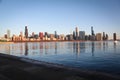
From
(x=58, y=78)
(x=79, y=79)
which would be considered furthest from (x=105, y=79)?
(x=58, y=78)

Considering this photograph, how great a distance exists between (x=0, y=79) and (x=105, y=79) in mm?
7205

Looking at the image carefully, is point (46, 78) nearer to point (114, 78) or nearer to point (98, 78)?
point (98, 78)

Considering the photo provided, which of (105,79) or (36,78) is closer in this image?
(105,79)

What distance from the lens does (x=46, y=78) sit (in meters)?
10.3

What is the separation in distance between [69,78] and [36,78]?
7.79 feet

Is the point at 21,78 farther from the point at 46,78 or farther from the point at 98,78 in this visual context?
the point at 98,78

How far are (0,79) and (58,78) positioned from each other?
4.03 m

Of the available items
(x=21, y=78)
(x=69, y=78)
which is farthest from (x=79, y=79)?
(x=21, y=78)

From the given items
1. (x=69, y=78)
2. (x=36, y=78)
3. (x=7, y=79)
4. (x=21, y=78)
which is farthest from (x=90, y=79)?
(x=7, y=79)

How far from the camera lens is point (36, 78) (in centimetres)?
1036

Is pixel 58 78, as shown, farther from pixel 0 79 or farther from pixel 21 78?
pixel 0 79

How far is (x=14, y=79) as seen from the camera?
10.2 m

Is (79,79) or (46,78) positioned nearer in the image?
(79,79)

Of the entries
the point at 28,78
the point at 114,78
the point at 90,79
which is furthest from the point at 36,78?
the point at 114,78
